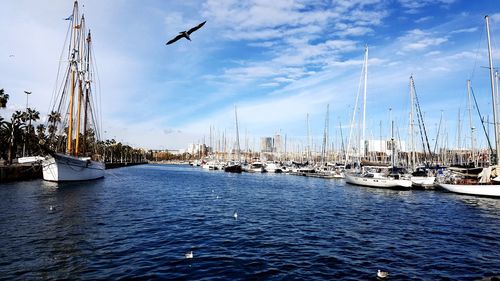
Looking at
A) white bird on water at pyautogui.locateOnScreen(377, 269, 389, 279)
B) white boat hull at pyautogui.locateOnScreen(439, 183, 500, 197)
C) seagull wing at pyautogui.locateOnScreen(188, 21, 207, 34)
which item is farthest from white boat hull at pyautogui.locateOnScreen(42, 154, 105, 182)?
white boat hull at pyautogui.locateOnScreen(439, 183, 500, 197)

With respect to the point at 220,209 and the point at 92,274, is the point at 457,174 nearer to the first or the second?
the point at 220,209

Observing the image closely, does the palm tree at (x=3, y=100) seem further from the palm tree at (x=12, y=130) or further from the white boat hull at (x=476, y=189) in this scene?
the white boat hull at (x=476, y=189)

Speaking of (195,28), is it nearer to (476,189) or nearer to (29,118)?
(476,189)

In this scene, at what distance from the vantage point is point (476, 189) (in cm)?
4266

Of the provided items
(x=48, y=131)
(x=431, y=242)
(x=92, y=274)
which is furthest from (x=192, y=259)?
(x=48, y=131)

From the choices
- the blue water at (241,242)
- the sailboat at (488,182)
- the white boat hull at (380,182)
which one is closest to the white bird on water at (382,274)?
the blue water at (241,242)

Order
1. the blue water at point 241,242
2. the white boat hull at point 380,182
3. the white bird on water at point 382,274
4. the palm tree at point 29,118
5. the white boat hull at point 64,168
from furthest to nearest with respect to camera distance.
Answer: the palm tree at point 29,118, the white boat hull at point 380,182, the white boat hull at point 64,168, the blue water at point 241,242, the white bird on water at point 382,274

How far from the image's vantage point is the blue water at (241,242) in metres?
13.4

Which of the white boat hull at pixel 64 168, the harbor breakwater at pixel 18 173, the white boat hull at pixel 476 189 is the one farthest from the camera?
the harbor breakwater at pixel 18 173

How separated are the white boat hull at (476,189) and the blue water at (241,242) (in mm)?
11318

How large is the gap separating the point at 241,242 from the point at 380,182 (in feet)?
144

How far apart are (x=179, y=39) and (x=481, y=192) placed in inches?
1752

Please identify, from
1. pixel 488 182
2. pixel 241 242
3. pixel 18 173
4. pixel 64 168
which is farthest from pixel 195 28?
pixel 18 173

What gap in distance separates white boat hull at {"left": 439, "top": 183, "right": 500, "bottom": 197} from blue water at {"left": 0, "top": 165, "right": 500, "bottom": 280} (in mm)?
11318
